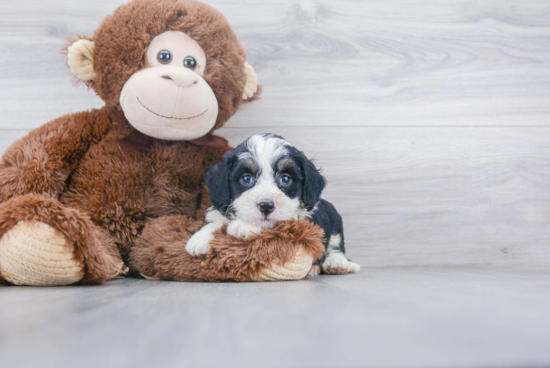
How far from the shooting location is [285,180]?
1.25 m

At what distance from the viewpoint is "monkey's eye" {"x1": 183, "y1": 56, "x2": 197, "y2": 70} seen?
137cm

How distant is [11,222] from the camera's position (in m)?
1.05

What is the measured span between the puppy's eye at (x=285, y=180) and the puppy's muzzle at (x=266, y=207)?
103mm

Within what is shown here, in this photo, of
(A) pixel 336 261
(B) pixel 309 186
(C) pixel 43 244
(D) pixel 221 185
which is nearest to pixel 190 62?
(D) pixel 221 185

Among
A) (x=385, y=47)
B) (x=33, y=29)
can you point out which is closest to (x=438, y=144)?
(x=385, y=47)

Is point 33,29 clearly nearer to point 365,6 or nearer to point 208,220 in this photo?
point 208,220

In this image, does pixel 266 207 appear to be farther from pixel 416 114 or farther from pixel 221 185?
pixel 416 114

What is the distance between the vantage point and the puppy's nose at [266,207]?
1.15 metres

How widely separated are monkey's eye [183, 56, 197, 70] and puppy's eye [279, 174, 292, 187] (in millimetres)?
475

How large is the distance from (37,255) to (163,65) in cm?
67

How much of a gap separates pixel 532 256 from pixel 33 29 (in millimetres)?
2347

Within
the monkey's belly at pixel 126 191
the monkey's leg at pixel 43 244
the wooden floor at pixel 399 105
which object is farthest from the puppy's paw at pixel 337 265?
the monkey's leg at pixel 43 244

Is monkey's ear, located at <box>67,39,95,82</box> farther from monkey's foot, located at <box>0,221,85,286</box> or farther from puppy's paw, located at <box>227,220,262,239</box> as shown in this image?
puppy's paw, located at <box>227,220,262,239</box>

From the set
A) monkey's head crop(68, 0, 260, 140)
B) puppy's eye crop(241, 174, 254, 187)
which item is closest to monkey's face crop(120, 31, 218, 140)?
monkey's head crop(68, 0, 260, 140)
